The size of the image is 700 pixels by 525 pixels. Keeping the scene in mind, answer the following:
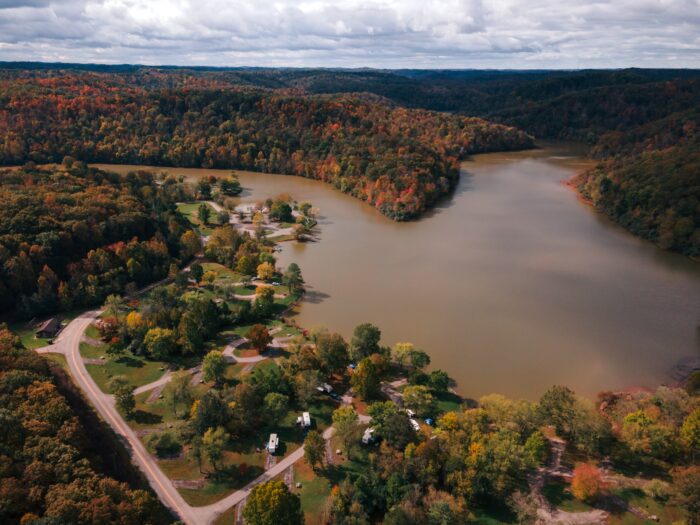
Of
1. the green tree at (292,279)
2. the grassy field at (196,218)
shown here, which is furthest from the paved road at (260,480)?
the grassy field at (196,218)

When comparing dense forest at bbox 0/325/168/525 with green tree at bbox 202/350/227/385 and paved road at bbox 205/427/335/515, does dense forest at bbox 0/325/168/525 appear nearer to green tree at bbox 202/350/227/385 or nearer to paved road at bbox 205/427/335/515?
paved road at bbox 205/427/335/515

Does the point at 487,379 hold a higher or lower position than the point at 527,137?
lower

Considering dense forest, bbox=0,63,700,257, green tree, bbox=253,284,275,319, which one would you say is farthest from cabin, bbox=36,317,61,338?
dense forest, bbox=0,63,700,257

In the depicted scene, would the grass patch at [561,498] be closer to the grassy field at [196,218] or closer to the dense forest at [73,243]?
the dense forest at [73,243]

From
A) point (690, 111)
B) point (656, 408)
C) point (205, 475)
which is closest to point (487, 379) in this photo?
point (656, 408)

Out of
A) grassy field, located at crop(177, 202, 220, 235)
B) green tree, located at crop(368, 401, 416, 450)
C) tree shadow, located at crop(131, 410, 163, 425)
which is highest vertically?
grassy field, located at crop(177, 202, 220, 235)

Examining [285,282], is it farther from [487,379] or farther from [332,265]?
[487,379]
